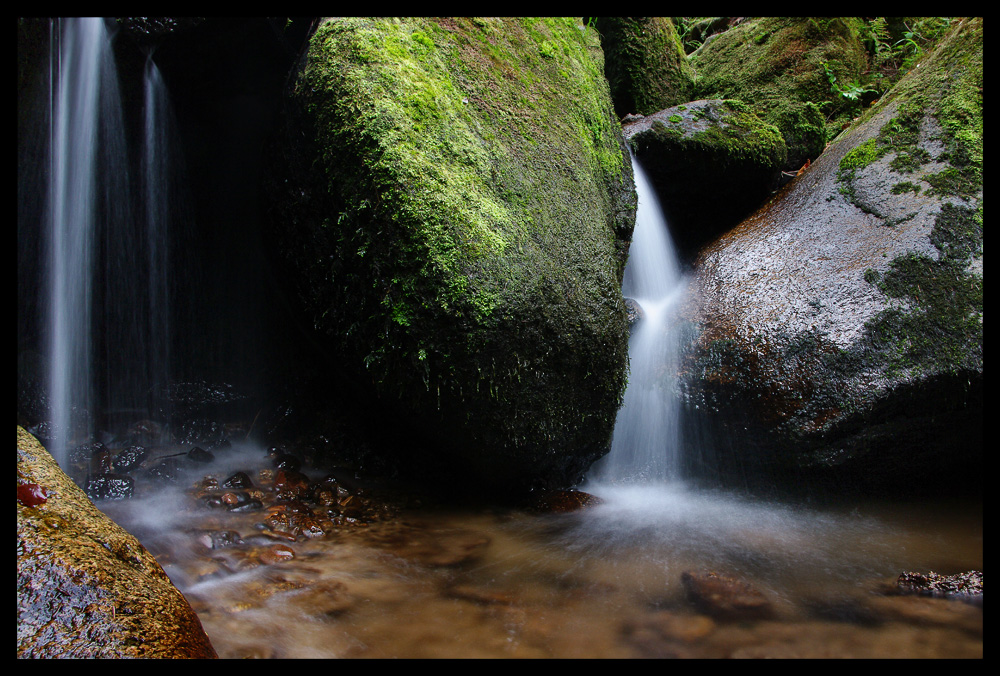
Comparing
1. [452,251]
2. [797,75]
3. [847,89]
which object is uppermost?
[797,75]

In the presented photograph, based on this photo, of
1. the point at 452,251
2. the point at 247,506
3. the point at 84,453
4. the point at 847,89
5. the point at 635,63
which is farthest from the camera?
the point at 847,89

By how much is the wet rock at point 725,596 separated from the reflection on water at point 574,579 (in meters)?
0.05

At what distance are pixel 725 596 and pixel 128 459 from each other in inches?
166

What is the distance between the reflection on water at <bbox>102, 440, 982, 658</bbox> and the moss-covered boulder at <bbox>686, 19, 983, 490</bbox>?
482 mm

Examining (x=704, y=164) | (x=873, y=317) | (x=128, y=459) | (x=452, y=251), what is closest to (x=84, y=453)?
(x=128, y=459)

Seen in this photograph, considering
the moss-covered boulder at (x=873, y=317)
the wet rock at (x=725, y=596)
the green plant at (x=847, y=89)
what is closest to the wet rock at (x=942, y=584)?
the wet rock at (x=725, y=596)

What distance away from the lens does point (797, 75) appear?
690cm

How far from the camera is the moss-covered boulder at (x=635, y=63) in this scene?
6.66 m

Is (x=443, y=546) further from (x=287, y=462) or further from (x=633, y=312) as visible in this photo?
(x=633, y=312)

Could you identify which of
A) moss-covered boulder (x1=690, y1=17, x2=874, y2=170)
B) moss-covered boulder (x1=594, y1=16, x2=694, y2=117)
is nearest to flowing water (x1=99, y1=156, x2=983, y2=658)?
moss-covered boulder (x1=594, y1=16, x2=694, y2=117)

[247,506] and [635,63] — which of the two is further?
[635,63]

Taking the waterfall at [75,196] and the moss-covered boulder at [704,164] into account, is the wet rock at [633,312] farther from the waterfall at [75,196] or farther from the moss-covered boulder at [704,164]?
the waterfall at [75,196]

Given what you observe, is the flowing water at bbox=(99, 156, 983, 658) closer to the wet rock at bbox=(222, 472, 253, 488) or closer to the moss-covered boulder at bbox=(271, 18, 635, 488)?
the wet rock at bbox=(222, 472, 253, 488)
